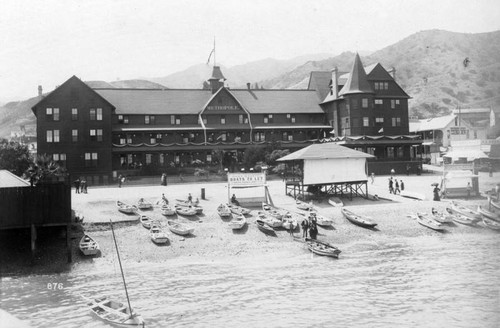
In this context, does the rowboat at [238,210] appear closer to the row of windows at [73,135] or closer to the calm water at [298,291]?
the calm water at [298,291]

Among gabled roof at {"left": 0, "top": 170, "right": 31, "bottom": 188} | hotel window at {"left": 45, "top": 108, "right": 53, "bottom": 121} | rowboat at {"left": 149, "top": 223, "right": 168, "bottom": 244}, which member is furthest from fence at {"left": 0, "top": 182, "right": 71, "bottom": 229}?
hotel window at {"left": 45, "top": 108, "right": 53, "bottom": 121}

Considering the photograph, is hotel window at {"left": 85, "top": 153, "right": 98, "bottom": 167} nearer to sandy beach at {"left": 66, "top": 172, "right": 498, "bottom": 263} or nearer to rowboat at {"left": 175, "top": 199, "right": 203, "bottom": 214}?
sandy beach at {"left": 66, "top": 172, "right": 498, "bottom": 263}

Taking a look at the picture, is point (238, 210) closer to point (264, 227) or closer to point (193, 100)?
point (264, 227)

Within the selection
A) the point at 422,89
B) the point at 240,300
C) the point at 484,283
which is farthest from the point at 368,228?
the point at 422,89

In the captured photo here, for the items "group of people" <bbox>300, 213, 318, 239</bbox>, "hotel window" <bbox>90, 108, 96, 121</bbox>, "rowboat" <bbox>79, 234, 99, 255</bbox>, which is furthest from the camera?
"hotel window" <bbox>90, 108, 96, 121</bbox>

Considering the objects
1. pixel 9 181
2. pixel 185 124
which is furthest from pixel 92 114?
pixel 9 181

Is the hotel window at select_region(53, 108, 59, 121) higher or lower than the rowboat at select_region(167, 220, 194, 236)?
higher
